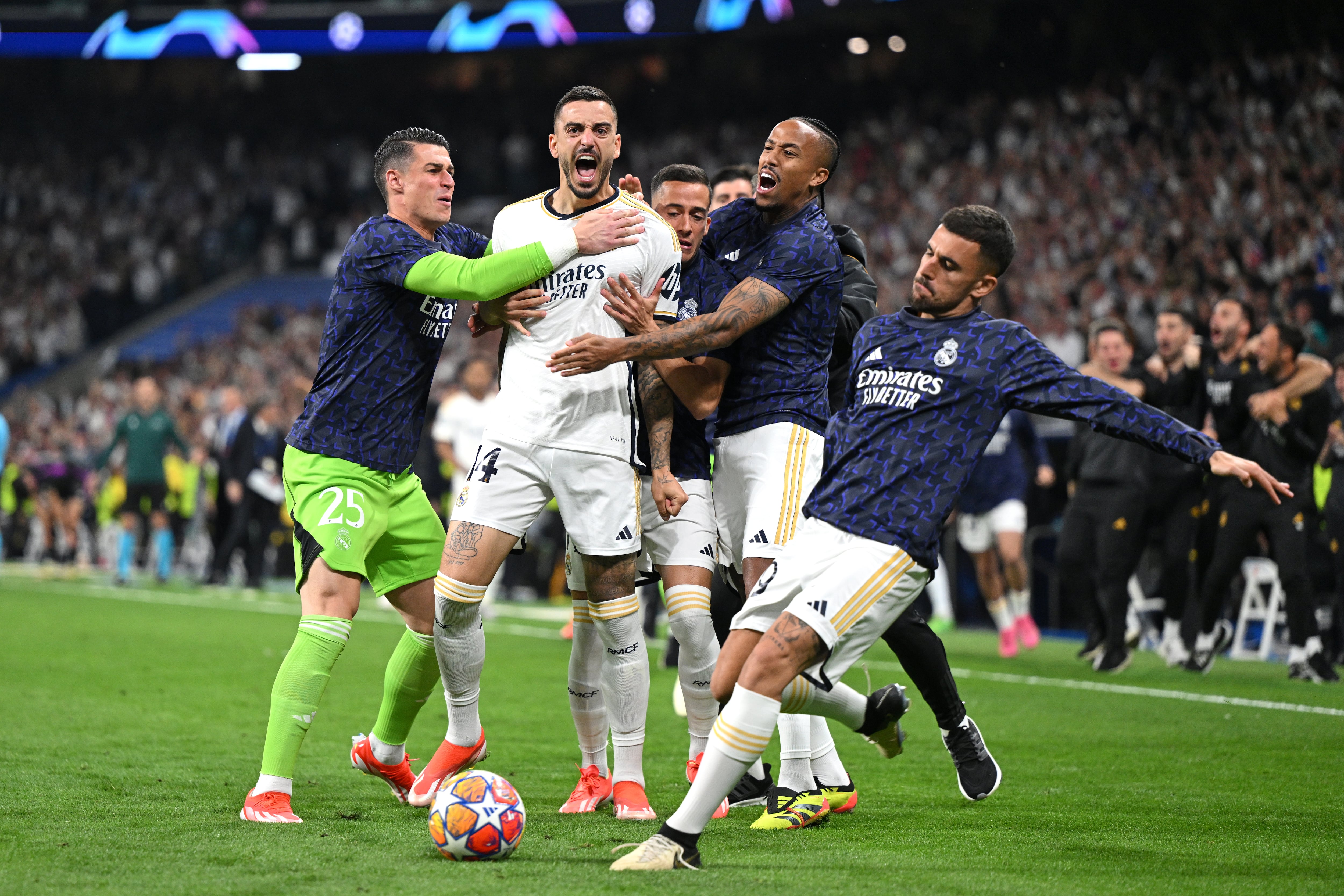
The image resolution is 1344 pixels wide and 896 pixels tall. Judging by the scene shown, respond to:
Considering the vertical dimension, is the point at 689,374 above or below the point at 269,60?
below

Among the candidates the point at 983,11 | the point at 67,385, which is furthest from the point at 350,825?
the point at 67,385

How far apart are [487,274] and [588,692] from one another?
5.43 feet

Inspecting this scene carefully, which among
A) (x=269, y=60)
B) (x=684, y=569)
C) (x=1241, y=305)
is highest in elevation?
(x=269, y=60)

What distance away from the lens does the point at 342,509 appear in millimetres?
4953

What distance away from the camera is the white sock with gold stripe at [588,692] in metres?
5.26

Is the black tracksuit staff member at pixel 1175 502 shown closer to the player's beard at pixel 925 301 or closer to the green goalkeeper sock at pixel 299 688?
the player's beard at pixel 925 301

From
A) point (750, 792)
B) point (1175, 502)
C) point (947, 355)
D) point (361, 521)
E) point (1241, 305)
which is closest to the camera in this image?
point (947, 355)

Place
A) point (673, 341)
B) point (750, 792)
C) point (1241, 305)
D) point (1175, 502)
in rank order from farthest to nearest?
point (1175, 502) < point (1241, 305) < point (750, 792) < point (673, 341)

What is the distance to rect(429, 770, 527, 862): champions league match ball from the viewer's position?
13.8 feet

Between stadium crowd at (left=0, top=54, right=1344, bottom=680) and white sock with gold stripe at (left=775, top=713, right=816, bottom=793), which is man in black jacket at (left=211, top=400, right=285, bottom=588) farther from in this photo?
white sock with gold stripe at (left=775, top=713, right=816, bottom=793)

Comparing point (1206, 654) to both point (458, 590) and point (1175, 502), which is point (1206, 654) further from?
point (458, 590)

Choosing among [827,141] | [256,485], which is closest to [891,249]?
[256,485]

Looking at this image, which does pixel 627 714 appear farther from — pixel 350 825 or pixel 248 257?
pixel 248 257

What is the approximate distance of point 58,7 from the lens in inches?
1160
